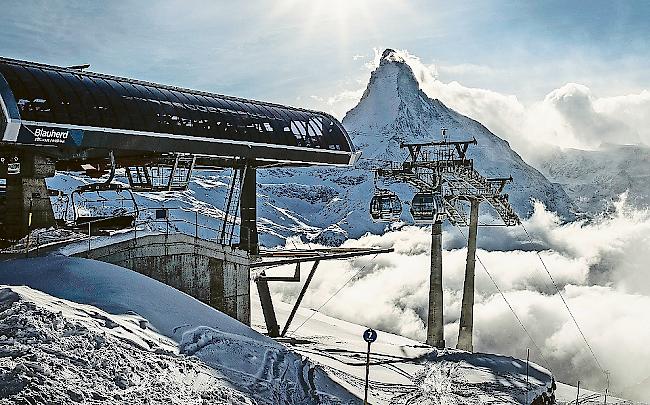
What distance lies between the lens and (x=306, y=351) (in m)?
23.7

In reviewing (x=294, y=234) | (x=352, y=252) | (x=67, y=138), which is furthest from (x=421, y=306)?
(x=67, y=138)

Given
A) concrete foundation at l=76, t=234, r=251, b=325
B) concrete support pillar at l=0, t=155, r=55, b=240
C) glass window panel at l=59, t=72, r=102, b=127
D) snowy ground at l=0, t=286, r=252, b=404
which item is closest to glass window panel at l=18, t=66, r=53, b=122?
glass window panel at l=59, t=72, r=102, b=127

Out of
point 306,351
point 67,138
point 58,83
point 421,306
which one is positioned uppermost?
point 58,83

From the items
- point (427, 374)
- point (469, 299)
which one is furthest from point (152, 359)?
point (469, 299)

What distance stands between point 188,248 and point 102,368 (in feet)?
37.4

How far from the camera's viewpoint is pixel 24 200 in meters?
24.8

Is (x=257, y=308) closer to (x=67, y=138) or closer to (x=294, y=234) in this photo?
(x=67, y=138)

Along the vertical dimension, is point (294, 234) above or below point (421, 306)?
above

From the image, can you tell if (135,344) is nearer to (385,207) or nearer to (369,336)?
(369,336)

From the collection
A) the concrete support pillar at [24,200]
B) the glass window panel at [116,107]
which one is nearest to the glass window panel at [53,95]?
the glass window panel at [116,107]

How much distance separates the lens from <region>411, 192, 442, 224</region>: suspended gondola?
106 ft

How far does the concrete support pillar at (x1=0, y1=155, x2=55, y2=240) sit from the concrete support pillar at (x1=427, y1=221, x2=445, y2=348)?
56.2ft

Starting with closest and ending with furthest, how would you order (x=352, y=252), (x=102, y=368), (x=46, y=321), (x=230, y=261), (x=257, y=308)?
(x=102, y=368) < (x=46, y=321) < (x=230, y=261) < (x=352, y=252) < (x=257, y=308)

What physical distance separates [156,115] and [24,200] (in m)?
5.30
